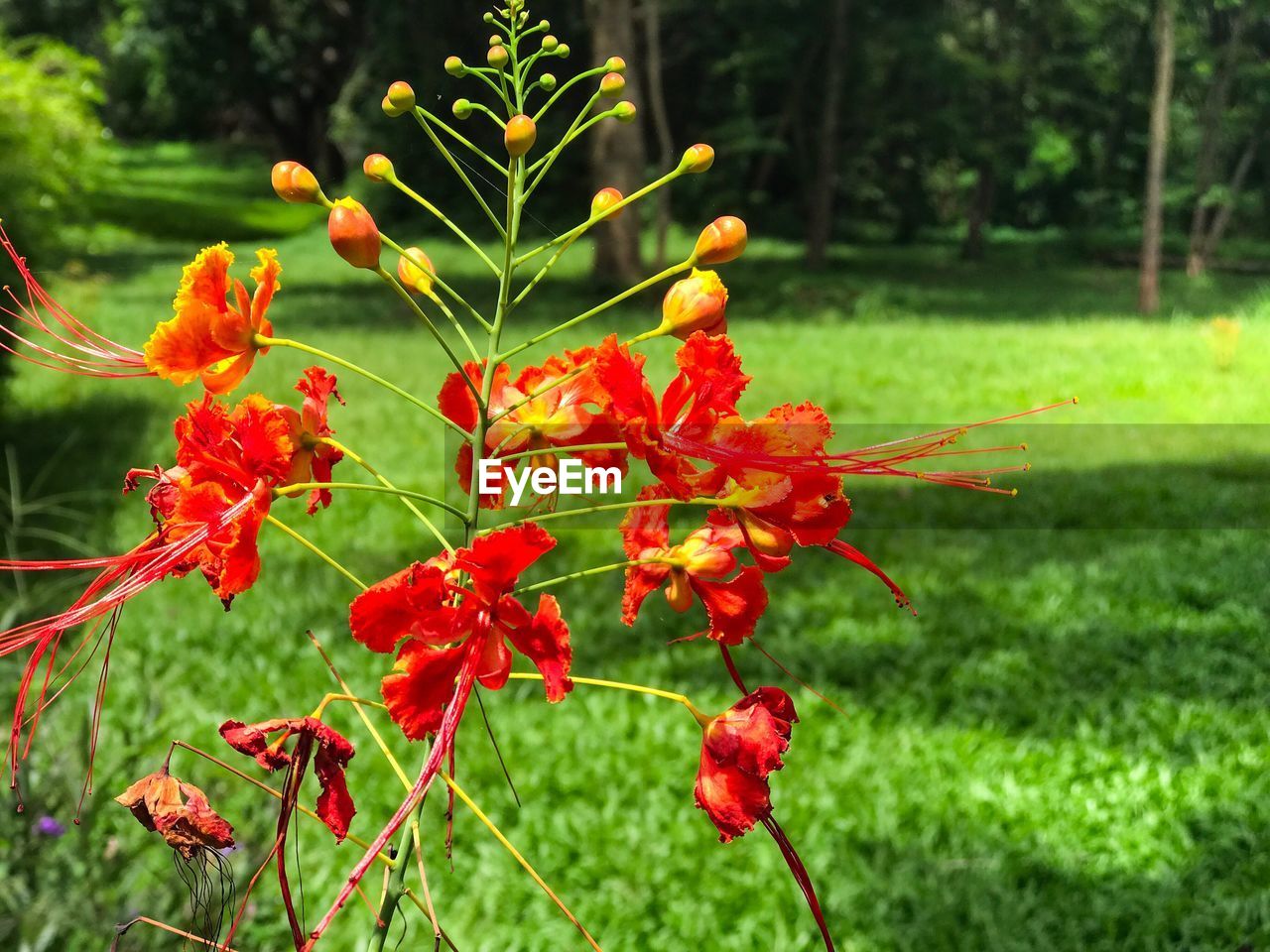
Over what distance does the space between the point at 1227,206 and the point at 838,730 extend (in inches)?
414

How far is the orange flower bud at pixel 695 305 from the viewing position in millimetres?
785

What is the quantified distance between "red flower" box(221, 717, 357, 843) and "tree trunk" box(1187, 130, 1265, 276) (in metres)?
12.3

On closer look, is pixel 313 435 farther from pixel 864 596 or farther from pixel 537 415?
pixel 864 596

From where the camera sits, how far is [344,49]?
2138 cm

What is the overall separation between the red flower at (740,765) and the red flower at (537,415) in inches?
8.0

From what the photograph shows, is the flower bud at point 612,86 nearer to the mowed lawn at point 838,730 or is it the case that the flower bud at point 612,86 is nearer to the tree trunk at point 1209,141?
the mowed lawn at point 838,730

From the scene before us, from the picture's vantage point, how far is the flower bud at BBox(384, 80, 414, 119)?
29.8 inches

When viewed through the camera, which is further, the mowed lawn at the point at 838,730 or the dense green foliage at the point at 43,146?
the dense green foliage at the point at 43,146

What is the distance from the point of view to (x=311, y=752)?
0.73 m

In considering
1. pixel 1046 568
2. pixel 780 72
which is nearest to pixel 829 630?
pixel 1046 568

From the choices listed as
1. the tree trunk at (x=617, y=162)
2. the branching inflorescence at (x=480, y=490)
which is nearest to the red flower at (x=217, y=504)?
the branching inflorescence at (x=480, y=490)

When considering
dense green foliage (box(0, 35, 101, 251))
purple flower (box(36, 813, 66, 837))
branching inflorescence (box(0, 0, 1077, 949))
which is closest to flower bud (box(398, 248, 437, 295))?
branching inflorescence (box(0, 0, 1077, 949))

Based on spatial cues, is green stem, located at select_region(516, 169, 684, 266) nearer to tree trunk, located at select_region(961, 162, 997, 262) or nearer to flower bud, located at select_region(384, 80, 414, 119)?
flower bud, located at select_region(384, 80, 414, 119)

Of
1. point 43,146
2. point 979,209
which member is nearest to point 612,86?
point 43,146
